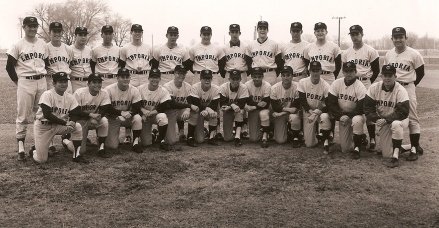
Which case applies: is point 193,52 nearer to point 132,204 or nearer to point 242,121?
point 242,121

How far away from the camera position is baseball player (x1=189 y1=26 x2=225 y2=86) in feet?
26.2

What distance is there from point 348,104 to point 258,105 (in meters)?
1.44

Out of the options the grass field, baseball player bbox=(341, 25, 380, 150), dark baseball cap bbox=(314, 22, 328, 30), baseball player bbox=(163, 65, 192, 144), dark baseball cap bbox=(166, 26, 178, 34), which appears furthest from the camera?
dark baseball cap bbox=(166, 26, 178, 34)

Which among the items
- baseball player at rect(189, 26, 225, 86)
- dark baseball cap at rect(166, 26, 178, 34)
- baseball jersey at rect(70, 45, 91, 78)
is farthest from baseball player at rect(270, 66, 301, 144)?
baseball jersey at rect(70, 45, 91, 78)

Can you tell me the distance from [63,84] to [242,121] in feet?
9.45

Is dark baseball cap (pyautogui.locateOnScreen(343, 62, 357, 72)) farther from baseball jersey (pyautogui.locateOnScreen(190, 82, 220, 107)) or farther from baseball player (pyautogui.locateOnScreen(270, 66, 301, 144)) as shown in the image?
baseball jersey (pyautogui.locateOnScreen(190, 82, 220, 107))

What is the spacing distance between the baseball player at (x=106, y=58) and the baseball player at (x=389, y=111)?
158 inches

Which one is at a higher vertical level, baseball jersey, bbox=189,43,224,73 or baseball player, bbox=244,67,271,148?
baseball jersey, bbox=189,43,224,73

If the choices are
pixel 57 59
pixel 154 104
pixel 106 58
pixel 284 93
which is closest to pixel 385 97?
pixel 284 93

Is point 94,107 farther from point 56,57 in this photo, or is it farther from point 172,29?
point 172,29

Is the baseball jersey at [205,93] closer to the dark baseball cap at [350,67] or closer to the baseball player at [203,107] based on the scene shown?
the baseball player at [203,107]

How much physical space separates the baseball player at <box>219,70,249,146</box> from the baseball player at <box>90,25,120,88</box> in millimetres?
1816

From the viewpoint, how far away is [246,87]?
752 cm

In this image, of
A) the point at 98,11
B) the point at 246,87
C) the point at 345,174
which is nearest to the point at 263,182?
the point at 345,174
